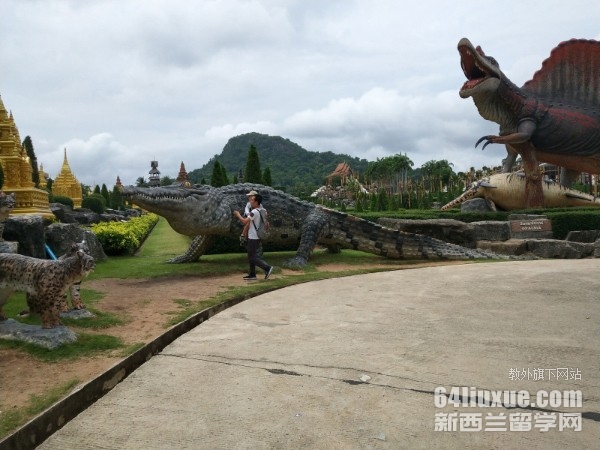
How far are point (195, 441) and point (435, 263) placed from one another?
7.40m

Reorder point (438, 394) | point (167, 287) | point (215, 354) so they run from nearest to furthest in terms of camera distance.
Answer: point (438, 394), point (215, 354), point (167, 287)

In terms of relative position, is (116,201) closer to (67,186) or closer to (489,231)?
(67,186)

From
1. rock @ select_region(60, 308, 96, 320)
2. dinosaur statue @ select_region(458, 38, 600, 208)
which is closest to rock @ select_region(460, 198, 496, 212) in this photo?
dinosaur statue @ select_region(458, 38, 600, 208)

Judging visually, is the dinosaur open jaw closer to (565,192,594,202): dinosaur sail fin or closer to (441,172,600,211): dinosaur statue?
(441,172,600,211): dinosaur statue

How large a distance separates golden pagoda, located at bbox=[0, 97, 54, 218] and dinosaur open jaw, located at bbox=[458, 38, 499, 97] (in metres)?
12.7

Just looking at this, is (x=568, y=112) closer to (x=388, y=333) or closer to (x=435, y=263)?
(x=435, y=263)

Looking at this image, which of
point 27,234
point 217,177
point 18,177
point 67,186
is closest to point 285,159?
point 67,186

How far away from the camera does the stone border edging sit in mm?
2174

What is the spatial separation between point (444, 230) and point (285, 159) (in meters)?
100

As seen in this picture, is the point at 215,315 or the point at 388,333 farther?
the point at 215,315

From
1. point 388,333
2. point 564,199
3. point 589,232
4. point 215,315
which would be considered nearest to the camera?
point 388,333

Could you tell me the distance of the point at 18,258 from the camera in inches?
139

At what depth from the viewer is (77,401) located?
255 centimetres

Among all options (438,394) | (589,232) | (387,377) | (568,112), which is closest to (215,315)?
(387,377)
